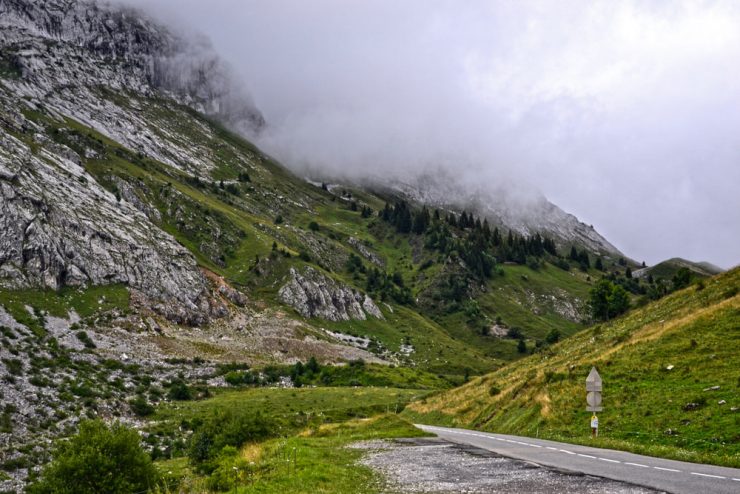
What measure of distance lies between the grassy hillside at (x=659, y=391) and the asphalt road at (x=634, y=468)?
177 centimetres

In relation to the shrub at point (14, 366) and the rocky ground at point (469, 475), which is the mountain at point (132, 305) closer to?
the shrub at point (14, 366)

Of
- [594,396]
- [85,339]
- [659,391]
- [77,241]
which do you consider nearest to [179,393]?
[85,339]

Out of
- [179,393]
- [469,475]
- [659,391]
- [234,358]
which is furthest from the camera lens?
[234,358]

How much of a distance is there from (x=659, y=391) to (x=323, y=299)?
5859 inches

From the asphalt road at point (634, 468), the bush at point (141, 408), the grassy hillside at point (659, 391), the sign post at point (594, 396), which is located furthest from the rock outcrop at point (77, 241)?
the asphalt road at point (634, 468)

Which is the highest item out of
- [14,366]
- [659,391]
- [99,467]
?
[659,391]

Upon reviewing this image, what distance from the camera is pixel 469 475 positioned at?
19.7 m

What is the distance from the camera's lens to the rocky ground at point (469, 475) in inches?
626

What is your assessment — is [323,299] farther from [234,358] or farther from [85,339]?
[85,339]

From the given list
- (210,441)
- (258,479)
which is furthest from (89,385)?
(258,479)

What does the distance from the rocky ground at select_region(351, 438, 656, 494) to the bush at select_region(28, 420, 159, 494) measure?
12.3 meters

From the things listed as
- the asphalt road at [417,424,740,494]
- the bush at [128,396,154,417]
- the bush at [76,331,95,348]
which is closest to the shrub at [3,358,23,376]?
the bush at [128,396,154,417]

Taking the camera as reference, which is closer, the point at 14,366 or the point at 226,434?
the point at 226,434

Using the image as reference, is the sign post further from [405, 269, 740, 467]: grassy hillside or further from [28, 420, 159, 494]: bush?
[28, 420, 159, 494]: bush
